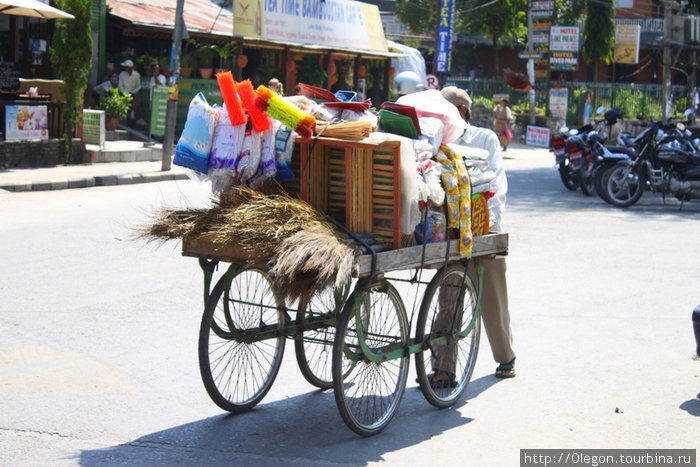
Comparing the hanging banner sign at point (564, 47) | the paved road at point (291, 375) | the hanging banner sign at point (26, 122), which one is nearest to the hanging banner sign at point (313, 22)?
the hanging banner sign at point (564, 47)

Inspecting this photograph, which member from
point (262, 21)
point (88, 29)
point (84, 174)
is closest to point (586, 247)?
point (84, 174)

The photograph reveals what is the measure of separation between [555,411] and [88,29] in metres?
14.9

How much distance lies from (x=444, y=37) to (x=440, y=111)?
25.0 m

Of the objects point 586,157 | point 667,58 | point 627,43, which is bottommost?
point 586,157

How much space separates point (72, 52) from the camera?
17.6m

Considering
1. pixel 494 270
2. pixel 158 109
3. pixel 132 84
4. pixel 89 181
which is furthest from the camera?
pixel 132 84

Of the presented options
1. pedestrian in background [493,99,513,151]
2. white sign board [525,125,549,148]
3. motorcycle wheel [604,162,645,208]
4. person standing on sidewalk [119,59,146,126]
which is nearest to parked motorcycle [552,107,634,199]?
motorcycle wheel [604,162,645,208]

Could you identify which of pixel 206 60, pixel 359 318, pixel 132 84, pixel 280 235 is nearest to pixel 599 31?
pixel 206 60

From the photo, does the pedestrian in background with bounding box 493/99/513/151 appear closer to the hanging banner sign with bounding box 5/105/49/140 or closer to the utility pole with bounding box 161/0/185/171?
the utility pole with bounding box 161/0/185/171

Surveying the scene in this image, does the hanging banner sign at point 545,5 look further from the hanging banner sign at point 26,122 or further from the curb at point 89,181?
the hanging banner sign at point 26,122

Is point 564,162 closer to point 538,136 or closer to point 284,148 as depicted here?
point 538,136

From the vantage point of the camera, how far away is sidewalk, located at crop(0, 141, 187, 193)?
15.0 m

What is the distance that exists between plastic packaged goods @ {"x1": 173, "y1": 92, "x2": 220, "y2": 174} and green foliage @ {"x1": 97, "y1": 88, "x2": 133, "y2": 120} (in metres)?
17.4

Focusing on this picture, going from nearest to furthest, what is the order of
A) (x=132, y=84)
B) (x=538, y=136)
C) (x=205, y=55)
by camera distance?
(x=132, y=84) → (x=205, y=55) → (x=538, y=136)
